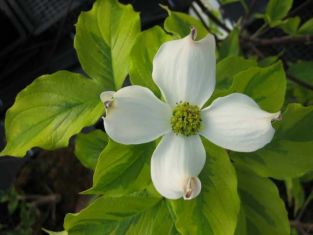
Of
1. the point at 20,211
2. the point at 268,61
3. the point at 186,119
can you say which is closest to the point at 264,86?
the point at 186,119

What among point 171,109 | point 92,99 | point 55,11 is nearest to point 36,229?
point 55,11

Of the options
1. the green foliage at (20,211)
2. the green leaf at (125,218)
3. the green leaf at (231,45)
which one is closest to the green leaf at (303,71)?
the green leaf at (231,45)

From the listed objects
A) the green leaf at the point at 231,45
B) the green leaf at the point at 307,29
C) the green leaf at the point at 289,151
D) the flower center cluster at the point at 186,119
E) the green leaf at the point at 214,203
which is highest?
the flower center cluster at the point at 186,119

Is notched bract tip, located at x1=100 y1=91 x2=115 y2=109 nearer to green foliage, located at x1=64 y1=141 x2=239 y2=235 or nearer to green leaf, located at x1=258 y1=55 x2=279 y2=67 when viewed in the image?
green foliage, located at x1=64 y1=141 x2=239 y2=235

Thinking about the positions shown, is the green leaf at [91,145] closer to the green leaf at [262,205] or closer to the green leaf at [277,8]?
the green leaf at [262,205]

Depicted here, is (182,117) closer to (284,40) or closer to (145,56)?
(145,56)

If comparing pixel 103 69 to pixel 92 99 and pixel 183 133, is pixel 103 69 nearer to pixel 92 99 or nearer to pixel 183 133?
pixel 92 99
